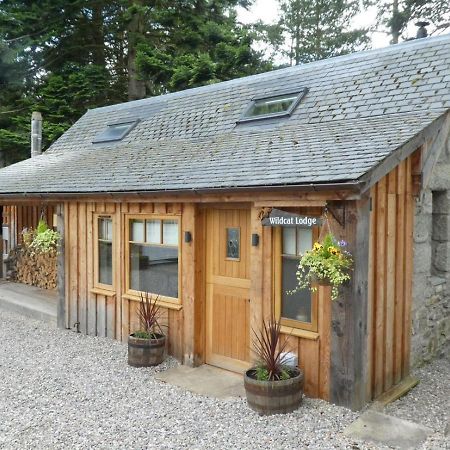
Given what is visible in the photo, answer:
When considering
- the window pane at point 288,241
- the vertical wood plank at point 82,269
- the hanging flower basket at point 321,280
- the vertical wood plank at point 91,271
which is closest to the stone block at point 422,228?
the window pane at point 288,241

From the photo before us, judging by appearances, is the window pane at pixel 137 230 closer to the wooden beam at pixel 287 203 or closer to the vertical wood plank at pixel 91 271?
the vertical wood plank at pixel 91 271

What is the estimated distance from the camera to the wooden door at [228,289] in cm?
618

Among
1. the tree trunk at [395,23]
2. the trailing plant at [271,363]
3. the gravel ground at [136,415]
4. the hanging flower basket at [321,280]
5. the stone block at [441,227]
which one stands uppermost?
the tree trunk at [395,23]

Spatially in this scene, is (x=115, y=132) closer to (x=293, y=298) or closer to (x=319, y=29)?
(x=293, y=298)

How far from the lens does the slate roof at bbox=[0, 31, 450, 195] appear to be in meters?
5.62

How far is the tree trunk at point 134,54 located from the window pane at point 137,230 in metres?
12.0

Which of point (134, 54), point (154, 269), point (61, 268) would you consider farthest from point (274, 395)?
point (134, 54)

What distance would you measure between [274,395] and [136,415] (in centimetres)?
151

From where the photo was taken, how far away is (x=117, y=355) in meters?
7.05

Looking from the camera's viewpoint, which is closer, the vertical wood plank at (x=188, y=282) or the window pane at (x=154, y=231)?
the vertical wood plank at (x=188, y=282)

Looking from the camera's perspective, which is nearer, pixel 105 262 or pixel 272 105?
pixel 105 262

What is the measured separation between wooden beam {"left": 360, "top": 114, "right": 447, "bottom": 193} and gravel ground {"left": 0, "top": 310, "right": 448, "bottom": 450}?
2477mm

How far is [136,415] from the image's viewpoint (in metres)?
5.00

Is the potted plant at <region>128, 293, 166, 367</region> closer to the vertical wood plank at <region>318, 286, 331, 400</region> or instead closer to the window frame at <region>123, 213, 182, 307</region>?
the window frame at <region>123, 213, 182, 307</region>
